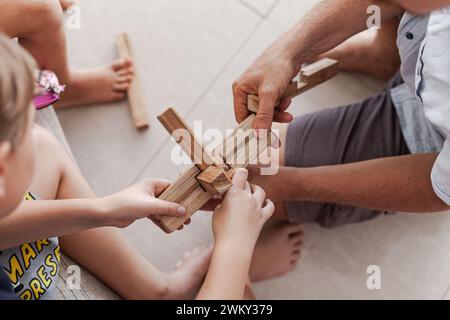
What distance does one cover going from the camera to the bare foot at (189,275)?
1.06 meters

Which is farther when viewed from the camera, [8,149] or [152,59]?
[152,59]

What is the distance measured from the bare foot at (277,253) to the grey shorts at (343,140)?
0.07m

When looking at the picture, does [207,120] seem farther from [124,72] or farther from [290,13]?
[290,13]

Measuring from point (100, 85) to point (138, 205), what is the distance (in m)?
0.54

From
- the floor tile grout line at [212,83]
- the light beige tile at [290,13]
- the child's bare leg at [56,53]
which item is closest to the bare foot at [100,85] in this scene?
the child's bare leg at [56,53]

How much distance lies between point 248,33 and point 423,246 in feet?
2.13

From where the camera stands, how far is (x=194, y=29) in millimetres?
1238

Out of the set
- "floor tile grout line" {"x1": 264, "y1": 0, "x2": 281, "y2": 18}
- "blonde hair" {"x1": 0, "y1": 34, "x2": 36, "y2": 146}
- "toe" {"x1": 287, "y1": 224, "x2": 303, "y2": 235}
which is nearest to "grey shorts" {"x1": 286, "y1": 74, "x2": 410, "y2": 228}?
"toe" {"x1": 287, "y1": 224, "x2": 303, "y2": 235}

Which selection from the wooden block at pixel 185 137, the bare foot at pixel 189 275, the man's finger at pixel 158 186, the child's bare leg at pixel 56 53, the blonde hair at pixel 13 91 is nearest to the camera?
the blonde hair at pixel 13 91

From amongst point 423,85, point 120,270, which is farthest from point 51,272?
point 423,85

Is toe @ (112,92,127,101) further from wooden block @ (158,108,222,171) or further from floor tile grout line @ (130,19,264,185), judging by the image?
wooden block @ (158,108,222,171)

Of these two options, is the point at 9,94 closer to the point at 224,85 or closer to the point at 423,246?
the point at 224,85

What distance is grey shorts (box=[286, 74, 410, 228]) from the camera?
39.3 inches

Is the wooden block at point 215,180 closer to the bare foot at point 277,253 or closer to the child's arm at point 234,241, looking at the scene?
the child's arm at point 234,241
